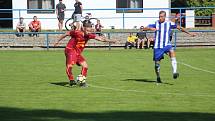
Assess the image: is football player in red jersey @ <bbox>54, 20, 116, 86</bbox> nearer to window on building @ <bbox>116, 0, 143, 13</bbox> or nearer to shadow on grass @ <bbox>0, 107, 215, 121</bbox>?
shadow on grass @ <bbox>0, 107, 215, 121</bbox>

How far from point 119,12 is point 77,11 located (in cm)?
528

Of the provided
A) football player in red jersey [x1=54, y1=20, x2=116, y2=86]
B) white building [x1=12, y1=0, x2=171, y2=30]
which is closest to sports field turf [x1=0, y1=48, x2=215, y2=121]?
football player in red jersey [x1=54, y1=20, x2=116, y2=86]

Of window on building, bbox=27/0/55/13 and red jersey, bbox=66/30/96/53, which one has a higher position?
window on building, bbox=27/0/55/13

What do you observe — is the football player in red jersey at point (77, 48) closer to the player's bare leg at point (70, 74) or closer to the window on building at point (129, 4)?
the player's bare leg at point (70, 74)

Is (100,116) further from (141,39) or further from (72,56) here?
(141,39)

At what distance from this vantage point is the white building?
133ft

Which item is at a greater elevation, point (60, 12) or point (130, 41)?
point (60, 12)

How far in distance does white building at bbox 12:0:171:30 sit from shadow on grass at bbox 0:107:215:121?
27403mm

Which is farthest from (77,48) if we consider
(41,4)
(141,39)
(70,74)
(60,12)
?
(41,4)

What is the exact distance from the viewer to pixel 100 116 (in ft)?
40.0

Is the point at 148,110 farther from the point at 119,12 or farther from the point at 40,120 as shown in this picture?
the point at 119,12

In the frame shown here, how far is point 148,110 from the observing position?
510 inches

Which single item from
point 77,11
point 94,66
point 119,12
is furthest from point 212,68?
point 119,12

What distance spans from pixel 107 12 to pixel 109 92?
84.3ft
